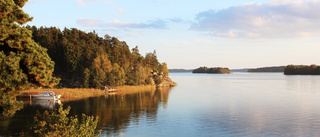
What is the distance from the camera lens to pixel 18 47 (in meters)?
21.8

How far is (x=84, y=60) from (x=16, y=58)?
10783cm

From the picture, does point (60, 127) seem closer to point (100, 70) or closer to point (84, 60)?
point (100, 70)

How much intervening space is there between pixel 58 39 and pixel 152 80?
189ft

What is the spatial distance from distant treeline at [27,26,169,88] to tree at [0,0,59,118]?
93.9m

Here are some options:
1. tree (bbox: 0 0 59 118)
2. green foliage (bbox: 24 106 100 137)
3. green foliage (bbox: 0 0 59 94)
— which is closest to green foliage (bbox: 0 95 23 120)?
tree (bbox: 0 0 59 118)

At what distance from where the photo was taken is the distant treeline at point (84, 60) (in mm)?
119500

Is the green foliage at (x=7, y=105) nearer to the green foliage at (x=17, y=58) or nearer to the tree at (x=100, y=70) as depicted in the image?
the green foliage at (x=17, y=58)

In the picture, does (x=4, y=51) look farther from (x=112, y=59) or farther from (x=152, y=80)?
(x=152, y=80)

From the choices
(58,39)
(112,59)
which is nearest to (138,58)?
(112,59)

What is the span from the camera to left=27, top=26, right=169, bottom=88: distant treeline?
392ft

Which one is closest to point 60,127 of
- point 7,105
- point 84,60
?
point 7,105

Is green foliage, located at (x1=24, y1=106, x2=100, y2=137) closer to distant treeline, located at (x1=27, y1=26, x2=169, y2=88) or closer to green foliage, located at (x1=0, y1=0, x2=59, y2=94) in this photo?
green foliage, located at (x1=0, y1=0, x2=59, y2=94)

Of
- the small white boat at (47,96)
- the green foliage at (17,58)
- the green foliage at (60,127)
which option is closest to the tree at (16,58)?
the green foliage at (17,58)

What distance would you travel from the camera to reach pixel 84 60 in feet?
415
